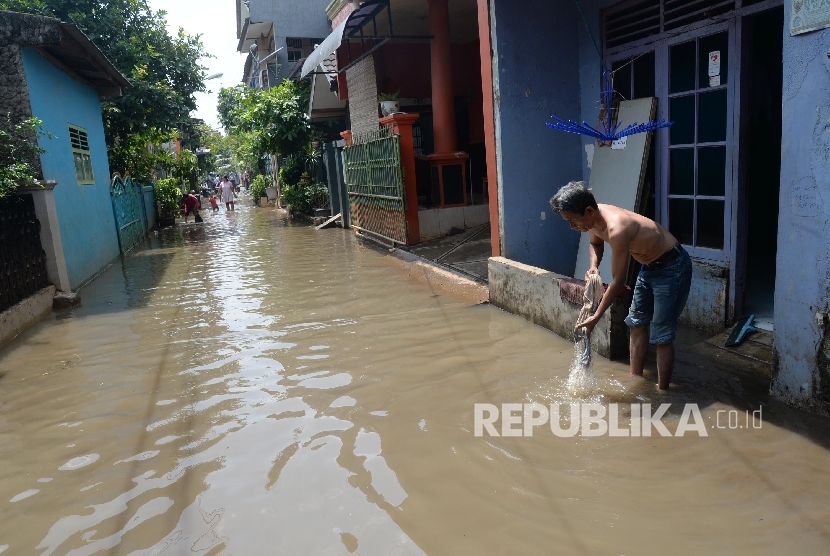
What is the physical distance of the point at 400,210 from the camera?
11.1 m

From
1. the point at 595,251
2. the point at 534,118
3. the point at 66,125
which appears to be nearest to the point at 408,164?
the point at 534,118

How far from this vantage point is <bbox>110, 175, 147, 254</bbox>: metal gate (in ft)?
46.1

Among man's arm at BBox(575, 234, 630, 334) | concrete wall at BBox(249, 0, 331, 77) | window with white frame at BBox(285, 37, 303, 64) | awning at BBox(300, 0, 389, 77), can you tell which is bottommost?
man's arm at BBox(575, 234, 630, 334)

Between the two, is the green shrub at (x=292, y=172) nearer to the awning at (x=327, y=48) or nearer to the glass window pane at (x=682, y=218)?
the awning at (x=327, y=48)

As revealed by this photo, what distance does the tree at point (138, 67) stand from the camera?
602 inches

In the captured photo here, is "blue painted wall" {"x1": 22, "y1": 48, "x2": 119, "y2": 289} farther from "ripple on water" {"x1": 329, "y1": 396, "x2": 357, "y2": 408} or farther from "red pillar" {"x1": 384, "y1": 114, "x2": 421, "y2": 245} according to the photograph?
"ripple on water" {"x1": 329, "y1": 396, "x2": 357, "y2": 408}

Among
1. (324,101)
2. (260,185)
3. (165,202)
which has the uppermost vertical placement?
(324,101)

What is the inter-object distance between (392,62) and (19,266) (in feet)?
31.0

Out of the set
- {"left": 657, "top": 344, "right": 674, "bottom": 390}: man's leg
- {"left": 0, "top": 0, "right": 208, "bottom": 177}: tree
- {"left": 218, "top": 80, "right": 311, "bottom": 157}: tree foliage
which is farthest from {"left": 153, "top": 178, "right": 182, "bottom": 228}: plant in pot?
{"left": 657, "top": 344, "right": 674, "bottom": 390}: man's leg

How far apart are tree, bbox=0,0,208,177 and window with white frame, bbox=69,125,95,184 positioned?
12.0 feet

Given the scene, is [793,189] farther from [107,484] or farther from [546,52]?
[107,484]

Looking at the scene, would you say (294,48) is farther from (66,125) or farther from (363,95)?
(66,125)

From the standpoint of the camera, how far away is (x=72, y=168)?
1051cm

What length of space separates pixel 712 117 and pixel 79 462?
18.2 ft
